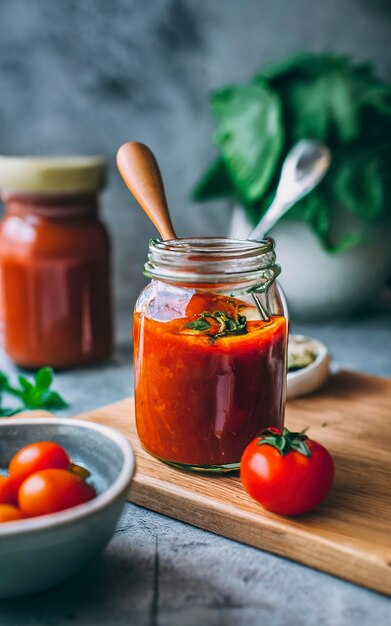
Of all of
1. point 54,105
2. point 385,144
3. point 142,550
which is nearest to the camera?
point 142,550

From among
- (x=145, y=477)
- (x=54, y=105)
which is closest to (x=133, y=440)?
(x=145, y=477)

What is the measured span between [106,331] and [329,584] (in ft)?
2.90

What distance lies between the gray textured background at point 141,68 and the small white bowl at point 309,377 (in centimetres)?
68

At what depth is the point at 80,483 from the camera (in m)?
0.75

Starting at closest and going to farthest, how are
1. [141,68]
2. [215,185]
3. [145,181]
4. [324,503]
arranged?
[324,503] < [145,181] < [215,185] < [141,68]

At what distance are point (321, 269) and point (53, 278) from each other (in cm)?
64

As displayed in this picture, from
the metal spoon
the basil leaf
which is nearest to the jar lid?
the metal spoon

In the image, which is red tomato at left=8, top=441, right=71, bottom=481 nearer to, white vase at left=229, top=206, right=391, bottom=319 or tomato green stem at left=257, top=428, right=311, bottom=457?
tomato green stem at left=257, top=428, right=311, bottom=457

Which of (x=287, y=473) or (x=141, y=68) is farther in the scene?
(x=141, y=68)

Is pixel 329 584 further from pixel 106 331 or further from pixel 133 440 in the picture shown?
pixel 106 331

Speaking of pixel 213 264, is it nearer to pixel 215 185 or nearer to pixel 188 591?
pixel 188 591

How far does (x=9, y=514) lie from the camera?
0.73 metres

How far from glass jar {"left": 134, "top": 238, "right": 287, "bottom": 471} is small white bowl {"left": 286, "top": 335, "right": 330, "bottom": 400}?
0.26m

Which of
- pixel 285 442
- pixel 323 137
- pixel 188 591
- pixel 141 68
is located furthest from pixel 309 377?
pixel 141 68
